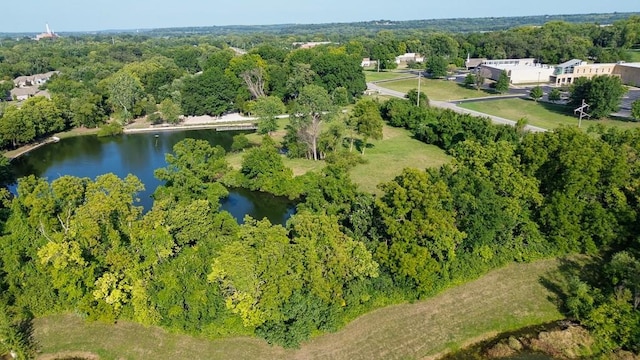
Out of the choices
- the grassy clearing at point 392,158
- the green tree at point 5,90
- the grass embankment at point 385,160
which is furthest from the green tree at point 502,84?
the green tree at point 5,90

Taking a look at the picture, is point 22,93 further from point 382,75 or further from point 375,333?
point 375,333

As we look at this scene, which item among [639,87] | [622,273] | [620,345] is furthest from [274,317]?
[639,87]

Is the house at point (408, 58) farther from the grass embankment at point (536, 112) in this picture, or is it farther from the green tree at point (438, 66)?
the grass embankment at point (536, 112)

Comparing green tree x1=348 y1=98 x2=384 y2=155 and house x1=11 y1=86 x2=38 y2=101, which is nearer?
green tree x1=348 y1=98 x2=384 y2=155

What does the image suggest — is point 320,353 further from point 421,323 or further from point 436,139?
point 436,139

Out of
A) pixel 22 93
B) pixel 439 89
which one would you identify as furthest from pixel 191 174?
pixel 22 93

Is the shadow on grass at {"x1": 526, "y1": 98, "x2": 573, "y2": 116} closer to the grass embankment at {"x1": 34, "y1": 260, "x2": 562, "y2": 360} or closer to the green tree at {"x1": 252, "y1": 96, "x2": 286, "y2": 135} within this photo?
the green tree at {"x1": 252, "y1": 96, "x2": 286, "y2": 135}

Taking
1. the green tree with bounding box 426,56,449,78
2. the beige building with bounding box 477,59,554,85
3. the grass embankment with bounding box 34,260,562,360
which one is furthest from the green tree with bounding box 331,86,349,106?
the grass embankment with bounding box 34,260,562,360

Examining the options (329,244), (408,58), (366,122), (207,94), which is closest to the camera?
(329,244)
